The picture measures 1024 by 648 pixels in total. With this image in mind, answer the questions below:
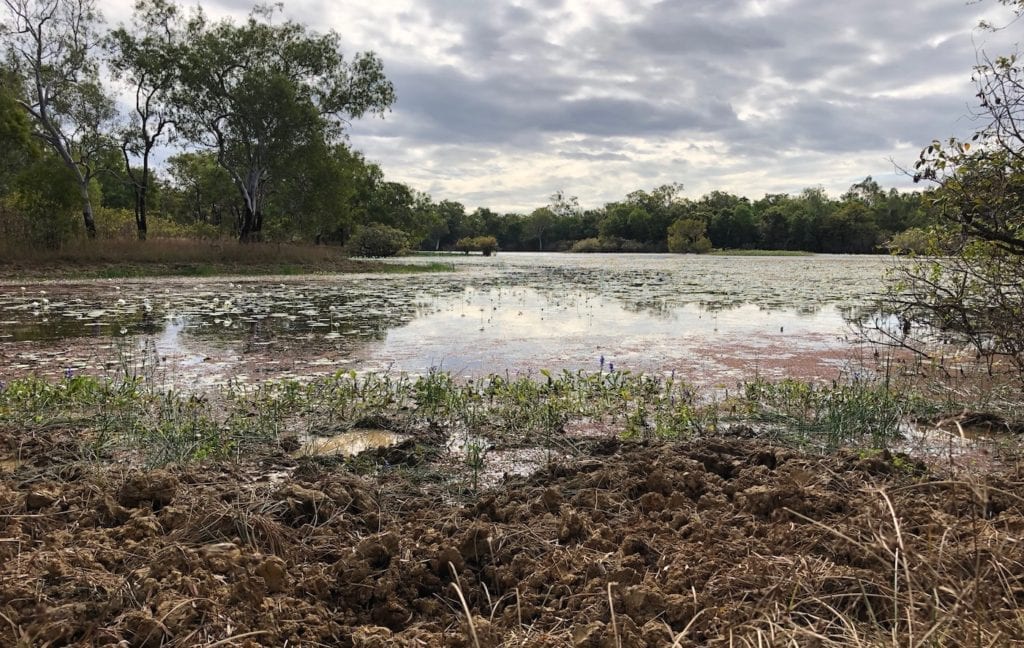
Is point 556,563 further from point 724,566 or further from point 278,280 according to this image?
point 278,280

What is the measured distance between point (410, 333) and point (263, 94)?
21.9 m

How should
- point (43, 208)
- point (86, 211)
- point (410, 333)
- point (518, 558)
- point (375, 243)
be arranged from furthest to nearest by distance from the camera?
1. point (375, 243)
2. point (86, 211)
3. point (43, 208)
4. point (410, 333)
5. point (518, 558)

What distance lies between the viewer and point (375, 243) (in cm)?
4566

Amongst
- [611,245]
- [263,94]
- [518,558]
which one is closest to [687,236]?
[611,245]

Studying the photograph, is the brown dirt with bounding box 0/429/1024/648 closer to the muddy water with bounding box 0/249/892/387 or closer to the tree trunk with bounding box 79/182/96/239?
the muddy water with bounding box 0/249/892/387

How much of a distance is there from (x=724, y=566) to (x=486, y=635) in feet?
3.15

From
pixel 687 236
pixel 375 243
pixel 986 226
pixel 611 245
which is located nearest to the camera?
pixel 986 226

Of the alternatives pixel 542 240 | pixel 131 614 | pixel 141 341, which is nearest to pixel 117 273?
pixel 141 341

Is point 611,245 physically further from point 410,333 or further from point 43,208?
point 410,333

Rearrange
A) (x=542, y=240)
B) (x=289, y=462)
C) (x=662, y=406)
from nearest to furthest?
(x=289, y=462), (x=662, y=406), (x=542, y=240)

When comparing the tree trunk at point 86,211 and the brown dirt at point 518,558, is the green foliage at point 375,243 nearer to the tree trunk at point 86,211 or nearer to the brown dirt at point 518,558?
the tree trunk at point 86,211

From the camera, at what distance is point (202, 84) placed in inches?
1048

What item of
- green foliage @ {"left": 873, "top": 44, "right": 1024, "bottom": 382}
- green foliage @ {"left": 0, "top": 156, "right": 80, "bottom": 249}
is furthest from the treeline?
green foliage @ {"left": 873, "top": 44, "right": 1024, "bottom": 382}

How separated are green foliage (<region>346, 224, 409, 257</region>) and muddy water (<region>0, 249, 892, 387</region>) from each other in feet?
94.8
